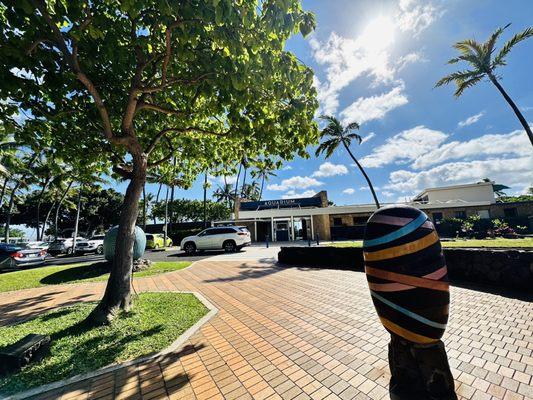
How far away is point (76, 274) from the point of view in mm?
9914

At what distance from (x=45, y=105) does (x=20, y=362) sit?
4.45 meters

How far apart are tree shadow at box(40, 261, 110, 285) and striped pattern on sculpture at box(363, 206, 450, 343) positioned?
35.8 ft

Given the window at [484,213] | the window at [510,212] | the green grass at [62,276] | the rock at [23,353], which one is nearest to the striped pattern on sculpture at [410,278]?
the rock at [23,353]

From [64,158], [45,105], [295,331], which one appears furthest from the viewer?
[64,158]

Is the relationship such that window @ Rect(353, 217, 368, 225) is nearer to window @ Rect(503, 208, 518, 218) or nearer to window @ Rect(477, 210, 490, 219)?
window @ Rect(477, 210, 490, 219)

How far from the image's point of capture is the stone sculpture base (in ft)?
4.72

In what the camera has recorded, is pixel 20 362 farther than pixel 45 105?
No

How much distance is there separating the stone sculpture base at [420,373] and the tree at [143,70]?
331 cm

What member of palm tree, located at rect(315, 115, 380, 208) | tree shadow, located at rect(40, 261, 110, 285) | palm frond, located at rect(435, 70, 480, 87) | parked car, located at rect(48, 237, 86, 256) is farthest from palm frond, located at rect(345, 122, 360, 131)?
parked car, located at rect(48, 237, 86, 256)

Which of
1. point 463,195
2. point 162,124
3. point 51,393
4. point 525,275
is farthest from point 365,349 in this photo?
point 463,195

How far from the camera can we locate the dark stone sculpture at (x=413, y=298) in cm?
144

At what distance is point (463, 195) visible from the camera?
30609mm

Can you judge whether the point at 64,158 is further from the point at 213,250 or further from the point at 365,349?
the point at 213,250

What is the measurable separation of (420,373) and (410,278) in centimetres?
59
